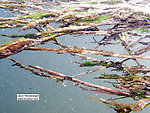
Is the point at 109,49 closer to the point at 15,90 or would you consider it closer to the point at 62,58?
the point at 62,58

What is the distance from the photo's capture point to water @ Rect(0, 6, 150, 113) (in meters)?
0.82

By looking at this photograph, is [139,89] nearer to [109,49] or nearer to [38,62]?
[109,49]

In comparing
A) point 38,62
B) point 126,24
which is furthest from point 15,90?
point 126,24

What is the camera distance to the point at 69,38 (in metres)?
1.43

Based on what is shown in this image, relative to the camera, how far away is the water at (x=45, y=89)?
0.82 metres

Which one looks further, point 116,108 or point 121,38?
point 121,38

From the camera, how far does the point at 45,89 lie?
2.97 ft

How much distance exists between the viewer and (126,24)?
5.81 ft

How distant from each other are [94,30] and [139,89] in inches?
34.2

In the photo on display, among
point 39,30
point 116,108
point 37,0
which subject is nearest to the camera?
point 116,108

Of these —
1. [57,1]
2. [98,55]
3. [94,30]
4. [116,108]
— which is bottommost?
[116,108]

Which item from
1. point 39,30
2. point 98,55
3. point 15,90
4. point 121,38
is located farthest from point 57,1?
point 15,90

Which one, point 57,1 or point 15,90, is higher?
point 57,1

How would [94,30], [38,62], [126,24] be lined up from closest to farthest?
[38,62]
[94,30]
[126,24]
